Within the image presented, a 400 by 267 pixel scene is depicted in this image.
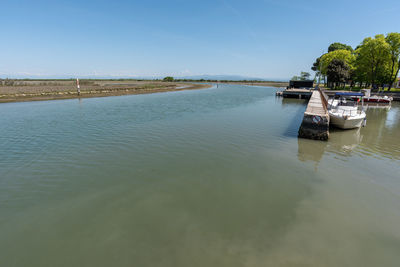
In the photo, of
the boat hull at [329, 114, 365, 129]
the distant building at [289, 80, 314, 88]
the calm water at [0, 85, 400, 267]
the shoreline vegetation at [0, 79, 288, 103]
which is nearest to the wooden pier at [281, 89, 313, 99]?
the distant building at [289, 80, 314, 88]

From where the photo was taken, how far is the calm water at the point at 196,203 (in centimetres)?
528

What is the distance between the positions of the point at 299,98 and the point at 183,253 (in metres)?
52.8

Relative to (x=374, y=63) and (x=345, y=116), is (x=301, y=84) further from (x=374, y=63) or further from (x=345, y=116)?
(x=345, y=116)

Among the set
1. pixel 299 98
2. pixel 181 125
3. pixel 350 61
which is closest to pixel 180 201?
pixel 181 125

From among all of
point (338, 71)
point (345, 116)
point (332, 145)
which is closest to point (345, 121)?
point (345, 116)

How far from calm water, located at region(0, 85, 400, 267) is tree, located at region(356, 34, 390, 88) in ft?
153

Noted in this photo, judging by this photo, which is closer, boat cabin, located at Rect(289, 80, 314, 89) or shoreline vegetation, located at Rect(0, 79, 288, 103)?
shoreline vegetation, located at Rect(0, 79, 288, 103)

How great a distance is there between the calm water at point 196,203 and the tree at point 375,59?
4678 cm

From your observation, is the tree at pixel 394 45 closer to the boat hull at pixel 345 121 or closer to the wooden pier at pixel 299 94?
the wooden pier at pixel 299 94

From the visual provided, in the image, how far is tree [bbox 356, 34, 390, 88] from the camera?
146 feet

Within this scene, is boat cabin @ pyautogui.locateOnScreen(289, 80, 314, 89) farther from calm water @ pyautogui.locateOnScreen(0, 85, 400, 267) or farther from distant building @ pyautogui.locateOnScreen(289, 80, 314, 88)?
calm water @ pyautogui.locateOnScreen(0, 85, 400, 267)

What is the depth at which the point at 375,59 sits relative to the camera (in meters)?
47.0

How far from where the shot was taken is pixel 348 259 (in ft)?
16.9

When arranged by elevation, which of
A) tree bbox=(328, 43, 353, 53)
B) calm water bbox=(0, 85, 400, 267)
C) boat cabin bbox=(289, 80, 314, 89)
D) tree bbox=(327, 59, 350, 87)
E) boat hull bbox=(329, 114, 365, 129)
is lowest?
calm water bbox=(0, 85, 400, 267)
